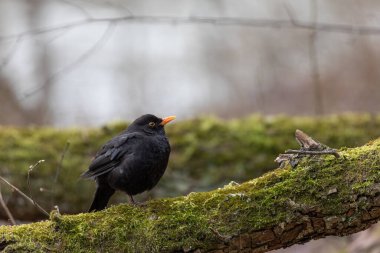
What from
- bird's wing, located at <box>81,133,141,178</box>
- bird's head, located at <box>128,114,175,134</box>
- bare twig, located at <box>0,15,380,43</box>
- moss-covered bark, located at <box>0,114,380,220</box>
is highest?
bare twig, located at <box>0,15,380,43</box>

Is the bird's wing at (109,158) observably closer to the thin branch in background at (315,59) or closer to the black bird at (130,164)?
the black bird at (130,164)

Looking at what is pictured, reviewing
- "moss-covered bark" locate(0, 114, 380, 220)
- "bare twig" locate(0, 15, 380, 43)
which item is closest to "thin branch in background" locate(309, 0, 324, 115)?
"bare twig" locate(0, 15, 380, 43)

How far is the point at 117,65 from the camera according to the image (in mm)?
14156

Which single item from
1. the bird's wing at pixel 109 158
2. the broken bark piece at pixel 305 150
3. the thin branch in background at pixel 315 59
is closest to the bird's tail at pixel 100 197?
the bird's wing at pixel 109 158

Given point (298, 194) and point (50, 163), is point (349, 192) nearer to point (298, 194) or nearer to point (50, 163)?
point (298, 194)

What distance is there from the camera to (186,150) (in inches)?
251

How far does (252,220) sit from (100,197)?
61.9 inches

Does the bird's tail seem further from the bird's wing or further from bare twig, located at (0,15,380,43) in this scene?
bare twig, located at (0,15,380,43)

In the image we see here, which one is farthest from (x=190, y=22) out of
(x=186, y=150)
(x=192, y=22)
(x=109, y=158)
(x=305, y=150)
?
(x=305, y=150)

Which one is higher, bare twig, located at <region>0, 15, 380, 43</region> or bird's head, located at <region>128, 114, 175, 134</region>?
bare twig, located at <region>0, 15, 380, 43</region>

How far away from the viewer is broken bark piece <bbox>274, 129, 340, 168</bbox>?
333 centimetres

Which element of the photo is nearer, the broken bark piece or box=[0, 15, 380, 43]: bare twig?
the broken bark piece

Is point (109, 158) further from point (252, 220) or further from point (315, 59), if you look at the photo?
point (315, 59)

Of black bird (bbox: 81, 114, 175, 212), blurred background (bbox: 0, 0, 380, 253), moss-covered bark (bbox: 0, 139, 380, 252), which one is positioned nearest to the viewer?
moss-covered bark (bbox: 0, 139, 380, 252)
